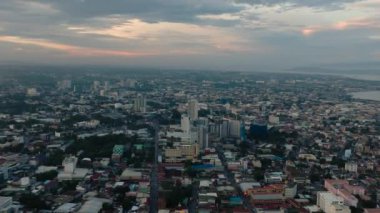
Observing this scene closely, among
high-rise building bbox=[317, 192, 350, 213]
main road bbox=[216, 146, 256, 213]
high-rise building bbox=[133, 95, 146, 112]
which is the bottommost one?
main road bbox=[216, 146, 256, 213]

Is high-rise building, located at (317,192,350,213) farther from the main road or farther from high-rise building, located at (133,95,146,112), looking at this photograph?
high-rise building, located at (133,95,146,112)

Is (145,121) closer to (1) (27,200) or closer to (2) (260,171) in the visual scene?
(2) (260,171)

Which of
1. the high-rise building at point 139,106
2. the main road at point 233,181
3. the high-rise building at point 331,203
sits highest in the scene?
the high-rise building at point 139,106

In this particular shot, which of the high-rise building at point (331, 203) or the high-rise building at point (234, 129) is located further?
the high-rise building at point (234, 129)

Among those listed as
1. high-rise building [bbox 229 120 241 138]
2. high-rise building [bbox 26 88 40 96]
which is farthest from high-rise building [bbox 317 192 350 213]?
high-rise building [bbox 26 88 40 96]

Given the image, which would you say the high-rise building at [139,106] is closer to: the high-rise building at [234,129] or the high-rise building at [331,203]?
the high-rise building at [234,129]

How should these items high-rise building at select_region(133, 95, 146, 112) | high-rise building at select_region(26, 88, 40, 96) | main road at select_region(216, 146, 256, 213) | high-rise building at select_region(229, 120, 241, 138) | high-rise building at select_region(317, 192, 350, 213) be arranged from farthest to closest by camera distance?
1. high-rise building at select_region(26, 88, 40, 96)
2. high-rise building at select_region(133, 95, 146, 112)
3. high-rise building at select_region(229, 120, 241, 138)
4. main road at select_region(216, 146, 256, 213)
5. high-rise building at select_region(317, 192, 350, 213)

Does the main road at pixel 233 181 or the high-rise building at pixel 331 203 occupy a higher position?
the high-rise building at pixel 331 203

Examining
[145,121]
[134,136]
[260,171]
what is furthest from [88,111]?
[260,171]

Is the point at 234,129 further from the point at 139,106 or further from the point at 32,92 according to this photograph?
the point at 32,92

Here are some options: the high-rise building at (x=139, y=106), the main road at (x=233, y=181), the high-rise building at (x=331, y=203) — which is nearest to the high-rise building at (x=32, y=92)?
Answer: the high-rise building at (x=139, y=106)

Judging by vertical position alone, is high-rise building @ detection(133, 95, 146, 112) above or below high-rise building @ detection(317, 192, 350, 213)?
above
